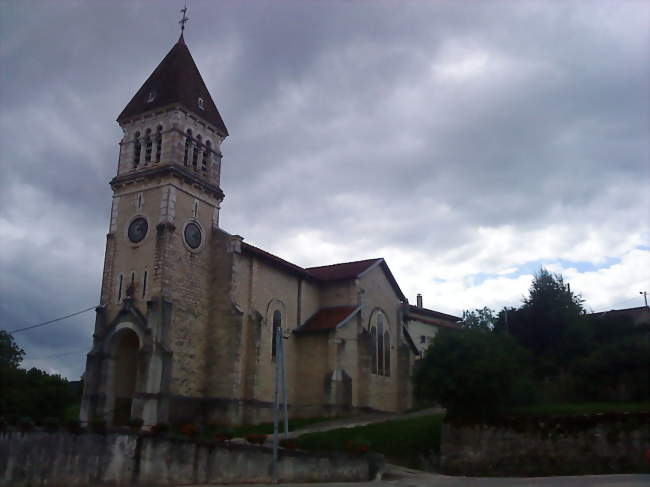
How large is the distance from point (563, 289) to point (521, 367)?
51.7 ft

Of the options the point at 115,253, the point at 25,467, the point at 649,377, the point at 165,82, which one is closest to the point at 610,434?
the point at 649,377

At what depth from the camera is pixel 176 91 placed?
41.9 meters

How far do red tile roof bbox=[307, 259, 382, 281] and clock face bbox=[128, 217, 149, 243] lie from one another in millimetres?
14141

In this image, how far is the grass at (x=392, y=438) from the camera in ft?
101

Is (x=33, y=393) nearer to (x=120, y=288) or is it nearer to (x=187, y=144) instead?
(x=120, y=288)

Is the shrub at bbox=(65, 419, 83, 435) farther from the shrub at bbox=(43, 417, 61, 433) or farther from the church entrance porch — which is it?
the church entrance porch

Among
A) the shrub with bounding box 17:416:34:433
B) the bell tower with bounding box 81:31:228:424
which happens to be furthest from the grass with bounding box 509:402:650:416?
the shrub with bounding box 17:416:34:433

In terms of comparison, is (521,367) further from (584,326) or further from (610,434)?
(584,326)

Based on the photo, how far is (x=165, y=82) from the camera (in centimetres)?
4316

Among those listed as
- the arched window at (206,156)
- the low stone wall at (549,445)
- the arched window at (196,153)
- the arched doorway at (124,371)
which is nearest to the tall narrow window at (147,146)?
the arched window at (196,153)

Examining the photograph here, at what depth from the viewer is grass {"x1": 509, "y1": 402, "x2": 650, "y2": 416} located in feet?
85.4

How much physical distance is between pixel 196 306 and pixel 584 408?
2222 cm

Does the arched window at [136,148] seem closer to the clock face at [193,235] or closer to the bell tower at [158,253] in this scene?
the bell tower at [158,253]

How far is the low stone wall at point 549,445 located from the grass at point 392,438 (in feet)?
6.55
